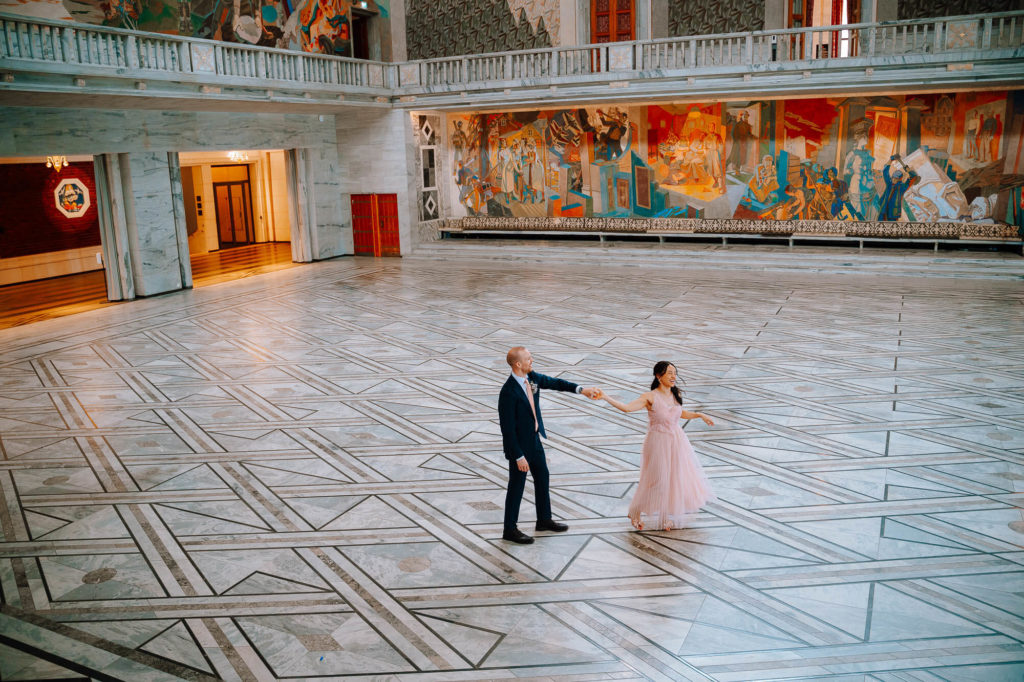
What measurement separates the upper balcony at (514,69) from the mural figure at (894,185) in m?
1.94

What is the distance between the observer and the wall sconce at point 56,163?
56.7ft

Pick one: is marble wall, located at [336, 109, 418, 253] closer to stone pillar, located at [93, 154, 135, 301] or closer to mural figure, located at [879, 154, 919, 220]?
stone pillar, located at [93, 154, 135, 301]

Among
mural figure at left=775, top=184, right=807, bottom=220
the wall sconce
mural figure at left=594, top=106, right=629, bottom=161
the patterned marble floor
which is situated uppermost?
mural figure at left=594, top=106, right=629, bottom=161

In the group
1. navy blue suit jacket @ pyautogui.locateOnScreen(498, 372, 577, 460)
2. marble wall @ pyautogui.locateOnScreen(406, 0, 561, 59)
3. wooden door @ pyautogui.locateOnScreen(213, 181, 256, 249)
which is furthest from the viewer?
wooden door @ pyautogui.locateOnScreen(213, 181, 256, 249)

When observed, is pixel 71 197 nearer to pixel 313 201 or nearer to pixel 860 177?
pixel 313 201

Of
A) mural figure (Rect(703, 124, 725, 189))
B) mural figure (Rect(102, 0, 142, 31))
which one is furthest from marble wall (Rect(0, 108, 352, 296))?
mural figure (Rect(703, 124, 725, 189))

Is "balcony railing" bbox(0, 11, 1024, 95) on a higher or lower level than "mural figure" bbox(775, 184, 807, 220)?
higher

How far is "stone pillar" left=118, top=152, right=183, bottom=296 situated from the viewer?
52.5 feet

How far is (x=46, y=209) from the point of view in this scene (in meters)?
18.8

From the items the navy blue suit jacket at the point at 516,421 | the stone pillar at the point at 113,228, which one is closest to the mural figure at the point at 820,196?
the stone pillar at the point at 113,228

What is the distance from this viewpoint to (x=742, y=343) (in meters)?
11.4

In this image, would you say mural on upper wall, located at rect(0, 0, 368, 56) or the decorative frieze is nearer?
mural on upper wall, located at rect(0, 0, 368, 56)

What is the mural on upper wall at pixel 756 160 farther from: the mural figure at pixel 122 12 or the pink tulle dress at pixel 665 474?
the pink tulle dress at pixel 665 474

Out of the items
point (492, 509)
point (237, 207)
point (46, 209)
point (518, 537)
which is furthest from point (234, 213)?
point (518, 537)
